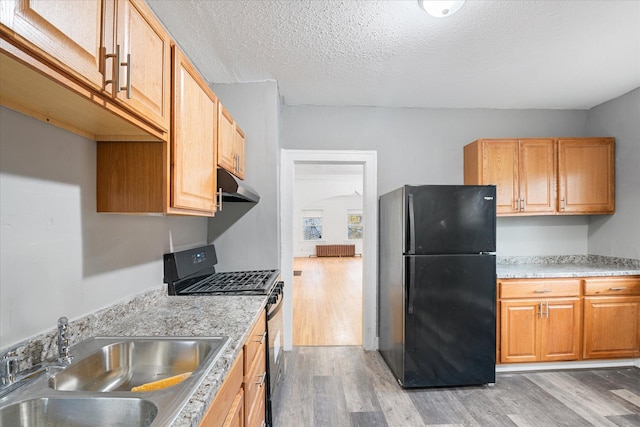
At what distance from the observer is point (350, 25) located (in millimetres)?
1976

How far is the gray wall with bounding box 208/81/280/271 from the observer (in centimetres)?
279

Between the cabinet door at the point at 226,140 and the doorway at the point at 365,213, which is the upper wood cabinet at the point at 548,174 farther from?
the cabinet door at the point at 226,140

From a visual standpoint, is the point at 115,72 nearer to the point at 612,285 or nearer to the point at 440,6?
the point at 440,6

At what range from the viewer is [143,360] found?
1242mm

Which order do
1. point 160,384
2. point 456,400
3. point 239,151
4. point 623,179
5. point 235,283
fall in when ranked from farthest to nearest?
point 623,179, point 239,151, point 456,400, point 235,283, point 160,384

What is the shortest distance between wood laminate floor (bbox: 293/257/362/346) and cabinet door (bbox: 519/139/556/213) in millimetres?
2238

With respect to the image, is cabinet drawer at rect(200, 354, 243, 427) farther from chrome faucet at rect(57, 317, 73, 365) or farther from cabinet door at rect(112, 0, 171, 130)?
cabinet door at rect(112, 0, 171, 130)

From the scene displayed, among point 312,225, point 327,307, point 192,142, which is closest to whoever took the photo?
point 192,142

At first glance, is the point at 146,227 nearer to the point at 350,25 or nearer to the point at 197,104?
the point at 197,104

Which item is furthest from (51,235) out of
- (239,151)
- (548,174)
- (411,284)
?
(548,174)

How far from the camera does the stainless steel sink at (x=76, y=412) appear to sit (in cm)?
83

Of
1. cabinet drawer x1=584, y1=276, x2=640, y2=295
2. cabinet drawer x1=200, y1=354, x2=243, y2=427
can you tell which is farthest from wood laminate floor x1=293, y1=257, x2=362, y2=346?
cabinet drawer x1=200, y1=354, x2=243, y2=427

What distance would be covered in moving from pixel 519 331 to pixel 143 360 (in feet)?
9.38

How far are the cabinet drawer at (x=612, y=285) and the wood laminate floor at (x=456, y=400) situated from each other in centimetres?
70
